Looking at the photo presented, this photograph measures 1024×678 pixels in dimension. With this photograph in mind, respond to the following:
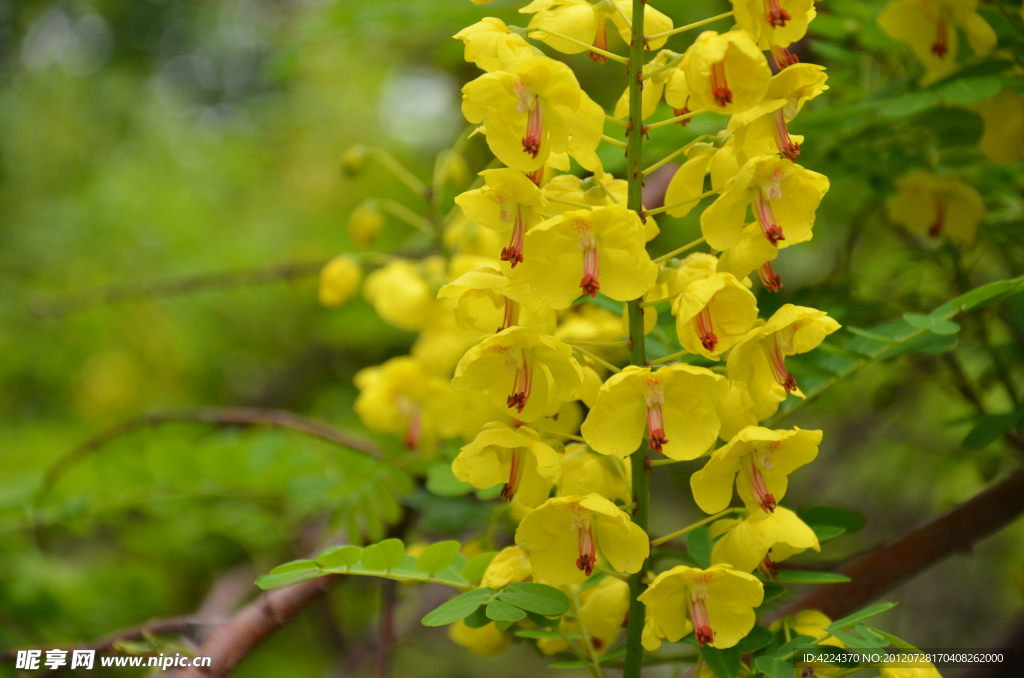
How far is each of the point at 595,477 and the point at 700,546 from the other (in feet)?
0.90

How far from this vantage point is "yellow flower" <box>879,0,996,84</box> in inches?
51.5

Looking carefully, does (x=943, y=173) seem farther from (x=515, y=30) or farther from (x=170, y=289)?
(x=170, y=289)

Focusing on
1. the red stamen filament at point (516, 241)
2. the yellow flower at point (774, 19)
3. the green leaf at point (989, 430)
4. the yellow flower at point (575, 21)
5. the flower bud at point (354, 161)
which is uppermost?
the yellow flower at point (774, 19)

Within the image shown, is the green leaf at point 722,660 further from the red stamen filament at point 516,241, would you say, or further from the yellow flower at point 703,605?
the red stamen filament at point 516,241

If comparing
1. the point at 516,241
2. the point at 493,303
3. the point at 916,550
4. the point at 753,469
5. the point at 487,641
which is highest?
the point at 516,241

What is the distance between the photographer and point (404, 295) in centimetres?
168

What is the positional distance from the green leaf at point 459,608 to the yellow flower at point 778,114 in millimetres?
618

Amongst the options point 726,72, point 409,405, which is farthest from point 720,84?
point 409,405

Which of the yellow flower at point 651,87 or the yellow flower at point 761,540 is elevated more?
the yellow flower at point 651,87

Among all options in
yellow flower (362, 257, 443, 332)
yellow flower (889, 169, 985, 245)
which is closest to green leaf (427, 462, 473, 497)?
yellow flower (362, 257, 443, 332)

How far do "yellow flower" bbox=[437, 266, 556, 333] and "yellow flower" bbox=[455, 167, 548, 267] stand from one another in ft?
0.19

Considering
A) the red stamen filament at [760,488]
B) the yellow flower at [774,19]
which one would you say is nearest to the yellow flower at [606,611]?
the red stamen filament at [760,488]

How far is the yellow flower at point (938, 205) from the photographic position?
57.2 inches

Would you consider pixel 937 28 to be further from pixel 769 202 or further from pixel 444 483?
pixel 444 483
